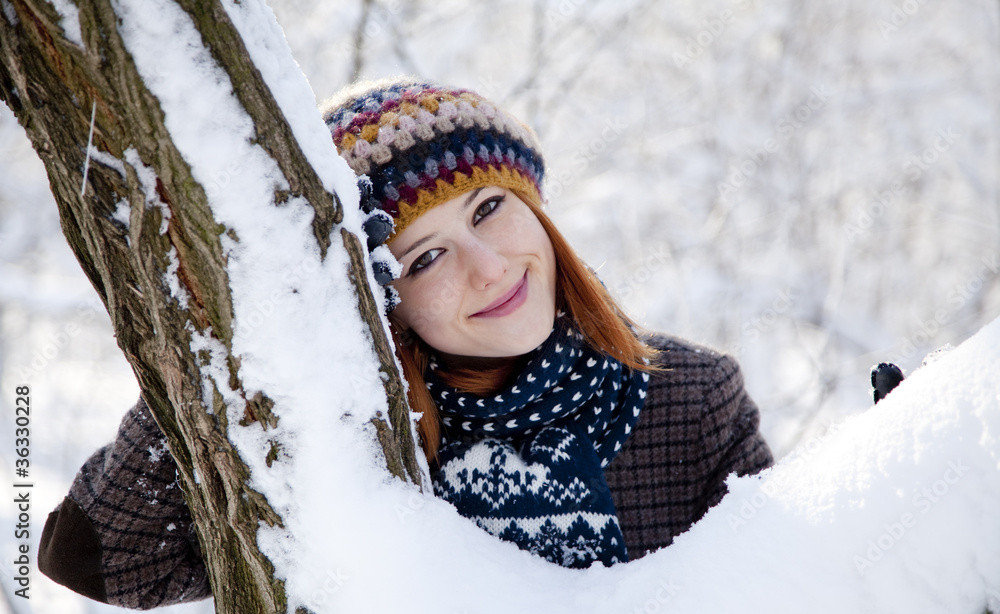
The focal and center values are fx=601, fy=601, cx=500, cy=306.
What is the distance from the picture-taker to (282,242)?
32.4 inches

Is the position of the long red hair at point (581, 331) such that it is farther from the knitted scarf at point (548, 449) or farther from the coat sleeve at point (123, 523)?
the coat sleeve at point (123, 523)

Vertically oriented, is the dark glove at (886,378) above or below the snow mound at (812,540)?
above

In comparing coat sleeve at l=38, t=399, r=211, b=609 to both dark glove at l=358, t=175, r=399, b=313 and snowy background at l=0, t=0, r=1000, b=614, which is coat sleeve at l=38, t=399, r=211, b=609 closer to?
dark glove at l=358, t=175, r=399, b=313

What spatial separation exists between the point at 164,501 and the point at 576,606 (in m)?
1.04

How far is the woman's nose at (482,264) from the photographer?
141 centimetres

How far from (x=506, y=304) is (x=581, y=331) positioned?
0.31 meters

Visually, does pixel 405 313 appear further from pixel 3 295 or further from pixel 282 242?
pixel 3 295

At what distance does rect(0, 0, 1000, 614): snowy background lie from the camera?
4.66 meters

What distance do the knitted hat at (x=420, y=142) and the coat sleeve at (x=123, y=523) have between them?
786 millimetres

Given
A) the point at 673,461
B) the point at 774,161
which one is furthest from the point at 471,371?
the point at 774,161

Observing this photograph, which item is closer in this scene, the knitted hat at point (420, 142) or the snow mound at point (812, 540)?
the snow mound at point (812, 540)

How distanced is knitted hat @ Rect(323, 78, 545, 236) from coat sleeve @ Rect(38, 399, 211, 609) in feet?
2.58

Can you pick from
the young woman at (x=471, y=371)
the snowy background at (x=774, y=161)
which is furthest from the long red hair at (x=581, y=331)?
the snowy background at (x=774, y=161)

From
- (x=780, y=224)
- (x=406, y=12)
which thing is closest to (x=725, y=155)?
(x=780, y=224)
